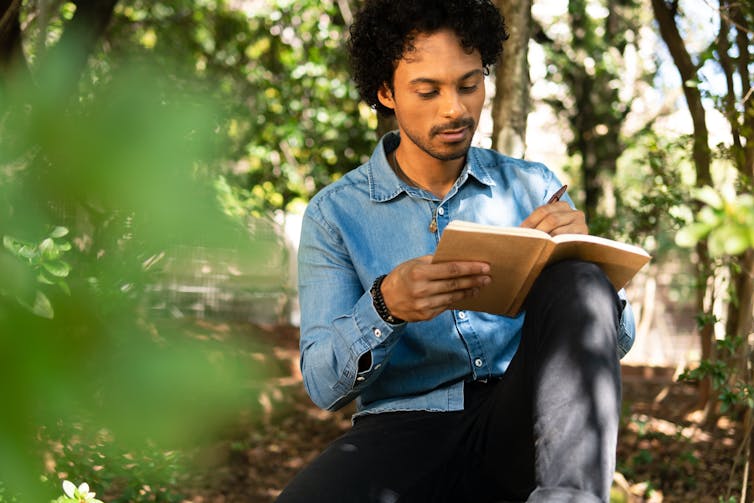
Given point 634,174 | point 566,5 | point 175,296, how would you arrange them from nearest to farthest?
point 175,296 < point 566,5 < point 634,174

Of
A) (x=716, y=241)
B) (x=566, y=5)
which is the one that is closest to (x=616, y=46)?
(x=566, y=5)

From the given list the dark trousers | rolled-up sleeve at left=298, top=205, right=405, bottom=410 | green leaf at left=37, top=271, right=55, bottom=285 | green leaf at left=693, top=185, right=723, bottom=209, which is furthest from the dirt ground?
green leaf at left=37, top=271, right=55, bottom=285

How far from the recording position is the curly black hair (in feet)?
7.70

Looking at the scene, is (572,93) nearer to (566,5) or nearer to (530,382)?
(566,5)

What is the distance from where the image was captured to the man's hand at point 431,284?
173 centimetres

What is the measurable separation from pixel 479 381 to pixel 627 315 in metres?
0.37

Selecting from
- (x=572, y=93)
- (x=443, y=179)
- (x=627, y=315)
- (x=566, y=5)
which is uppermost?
(x=566, y=5)

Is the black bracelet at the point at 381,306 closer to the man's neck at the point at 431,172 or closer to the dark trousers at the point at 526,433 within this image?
the dark trousers at the point at 526,433

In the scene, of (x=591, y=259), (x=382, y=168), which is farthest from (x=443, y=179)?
(x=591, y=259)

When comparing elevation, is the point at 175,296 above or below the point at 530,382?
above

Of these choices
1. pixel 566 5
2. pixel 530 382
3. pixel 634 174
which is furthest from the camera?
pixel 634 174

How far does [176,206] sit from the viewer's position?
0.60 meters

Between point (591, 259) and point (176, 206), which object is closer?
point (176, 206)

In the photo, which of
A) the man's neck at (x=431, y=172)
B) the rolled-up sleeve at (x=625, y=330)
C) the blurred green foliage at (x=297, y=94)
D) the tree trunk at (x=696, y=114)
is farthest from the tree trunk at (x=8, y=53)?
the blurred green foliage at (x=297, y=94)
